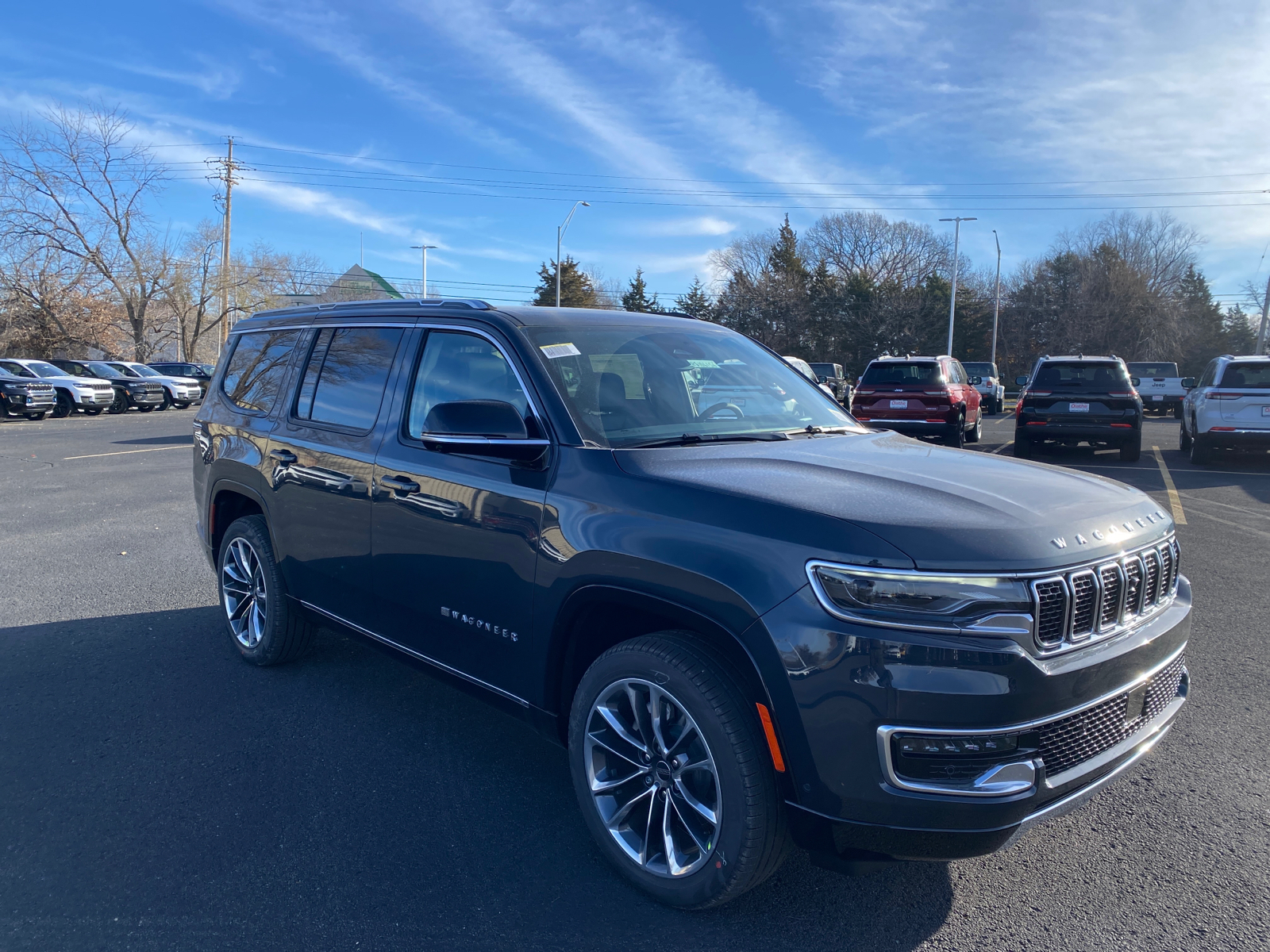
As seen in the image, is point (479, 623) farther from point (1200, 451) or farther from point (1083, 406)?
point (1200, 451)

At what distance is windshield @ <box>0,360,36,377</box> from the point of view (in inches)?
1075

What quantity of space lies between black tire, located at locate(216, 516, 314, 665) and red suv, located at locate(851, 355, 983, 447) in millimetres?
11664

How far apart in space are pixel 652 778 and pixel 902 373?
45.5 ft

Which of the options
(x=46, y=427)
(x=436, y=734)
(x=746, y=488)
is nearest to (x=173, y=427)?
(x=46, y=427)

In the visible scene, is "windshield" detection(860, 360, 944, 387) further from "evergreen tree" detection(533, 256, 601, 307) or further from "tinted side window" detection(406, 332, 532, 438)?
"evergreen tree" detection(533, 256, 601, 307)

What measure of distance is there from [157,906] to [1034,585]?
8.95ft

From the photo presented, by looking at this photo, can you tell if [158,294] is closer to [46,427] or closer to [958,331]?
[46,427]

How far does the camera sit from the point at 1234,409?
44.6ft

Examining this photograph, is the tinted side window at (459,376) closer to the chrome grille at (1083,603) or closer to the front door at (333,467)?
the front door at (333,467)

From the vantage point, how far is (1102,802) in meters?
3.28

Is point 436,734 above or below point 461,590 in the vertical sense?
below

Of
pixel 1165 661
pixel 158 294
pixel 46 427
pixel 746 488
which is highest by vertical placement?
pixel 158 294

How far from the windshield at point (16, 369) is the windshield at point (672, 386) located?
30.2m

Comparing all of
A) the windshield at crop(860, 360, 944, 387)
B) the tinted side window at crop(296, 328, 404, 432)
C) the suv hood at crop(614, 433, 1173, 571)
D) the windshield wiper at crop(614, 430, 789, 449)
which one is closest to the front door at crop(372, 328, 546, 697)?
the tinted side window at crop(296, 328, 404, 432)
